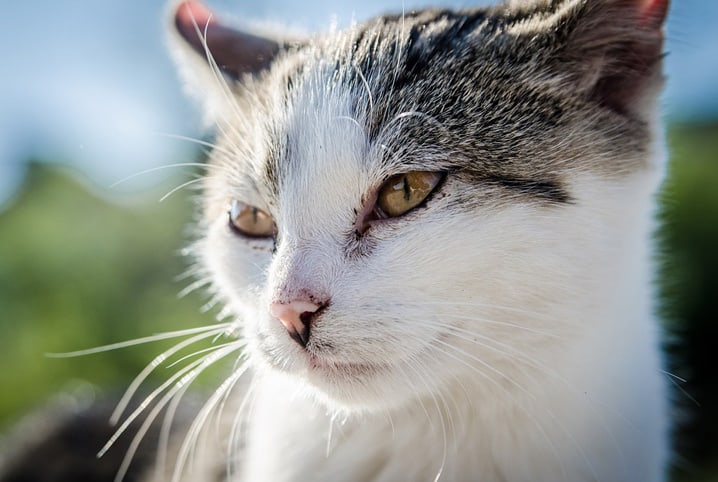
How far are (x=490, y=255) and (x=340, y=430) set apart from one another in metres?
0.53

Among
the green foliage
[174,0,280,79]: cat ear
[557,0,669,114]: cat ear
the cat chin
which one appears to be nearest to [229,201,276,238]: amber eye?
the cat chin

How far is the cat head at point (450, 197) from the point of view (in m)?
1.11

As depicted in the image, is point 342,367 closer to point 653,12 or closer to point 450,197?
point 450,197

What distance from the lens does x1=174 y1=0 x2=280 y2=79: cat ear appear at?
1660 millimetres

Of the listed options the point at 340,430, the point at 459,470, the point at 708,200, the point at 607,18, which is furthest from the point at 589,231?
the point at 708,200

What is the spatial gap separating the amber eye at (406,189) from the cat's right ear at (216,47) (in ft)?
2.06

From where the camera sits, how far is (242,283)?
139cm

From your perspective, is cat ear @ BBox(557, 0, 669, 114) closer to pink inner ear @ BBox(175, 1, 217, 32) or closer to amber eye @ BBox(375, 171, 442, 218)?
amber eye @ BBox(375, 171, 442, 218)

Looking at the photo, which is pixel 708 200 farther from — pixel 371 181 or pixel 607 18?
pixel 371 181

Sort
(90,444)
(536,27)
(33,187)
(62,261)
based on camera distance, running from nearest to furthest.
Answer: (536,27) → (90,444) → (62,261) → (33,187)

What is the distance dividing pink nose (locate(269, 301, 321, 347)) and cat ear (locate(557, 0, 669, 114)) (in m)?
0.70

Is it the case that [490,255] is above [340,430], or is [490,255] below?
above

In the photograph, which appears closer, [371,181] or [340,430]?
[371,181]

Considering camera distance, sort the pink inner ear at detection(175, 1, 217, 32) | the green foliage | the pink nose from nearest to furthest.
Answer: the pink nose → the pink inner ear at detection(175, 1, 217, 32) → the green foliage
